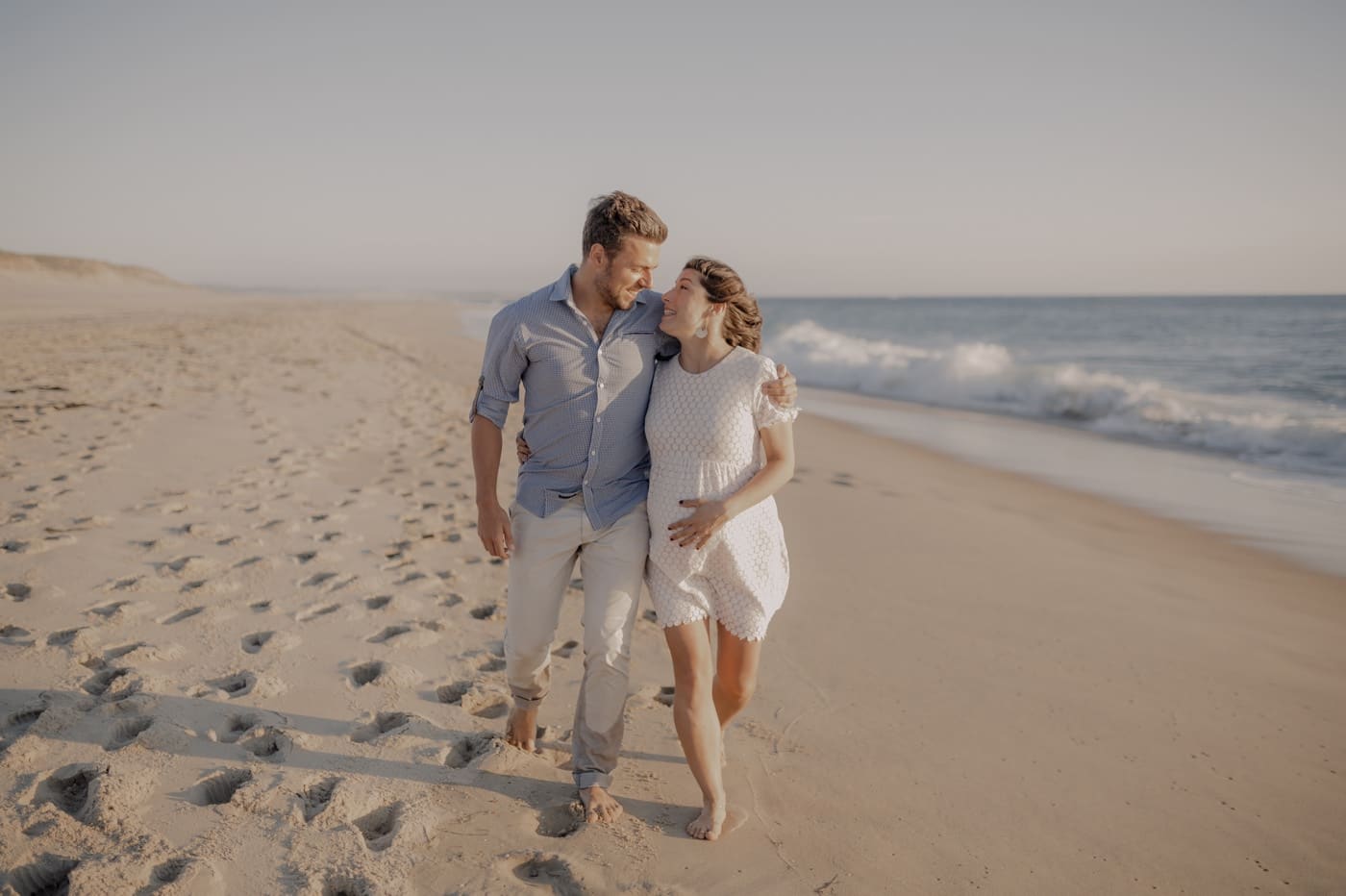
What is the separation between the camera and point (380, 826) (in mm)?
2645

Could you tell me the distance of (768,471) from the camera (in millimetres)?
2611

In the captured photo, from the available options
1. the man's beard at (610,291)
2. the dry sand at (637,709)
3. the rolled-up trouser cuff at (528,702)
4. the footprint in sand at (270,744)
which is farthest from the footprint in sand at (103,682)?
the man's beard at (610,291)

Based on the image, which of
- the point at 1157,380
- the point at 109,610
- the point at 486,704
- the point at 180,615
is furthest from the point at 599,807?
the point at 1157,380

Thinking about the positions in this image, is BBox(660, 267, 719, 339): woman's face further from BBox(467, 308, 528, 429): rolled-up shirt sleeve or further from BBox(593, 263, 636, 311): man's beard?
BBox(467, 308, 528, 429): rolled-up shirt sleeve

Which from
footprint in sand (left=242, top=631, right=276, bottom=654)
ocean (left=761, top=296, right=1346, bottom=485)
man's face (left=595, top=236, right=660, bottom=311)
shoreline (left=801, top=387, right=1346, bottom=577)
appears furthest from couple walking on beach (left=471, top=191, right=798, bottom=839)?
ocean (left=761, top=296, right=1346, bottom=485)

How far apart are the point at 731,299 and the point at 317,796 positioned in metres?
2.29

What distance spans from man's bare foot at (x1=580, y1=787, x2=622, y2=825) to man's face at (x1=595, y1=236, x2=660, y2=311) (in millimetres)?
1745

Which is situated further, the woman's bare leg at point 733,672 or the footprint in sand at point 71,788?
the woman's bare leg at point 733,672

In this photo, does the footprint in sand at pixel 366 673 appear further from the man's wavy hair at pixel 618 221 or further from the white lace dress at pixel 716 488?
the man's wavy hair at pixel 618 221

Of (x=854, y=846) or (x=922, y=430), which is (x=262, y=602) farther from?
(x=922, y=430)

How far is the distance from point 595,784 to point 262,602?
243cm

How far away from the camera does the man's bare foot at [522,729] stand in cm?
301

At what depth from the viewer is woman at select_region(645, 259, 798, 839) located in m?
2.61

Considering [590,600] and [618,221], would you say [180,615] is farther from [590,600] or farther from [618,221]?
[618,221]
